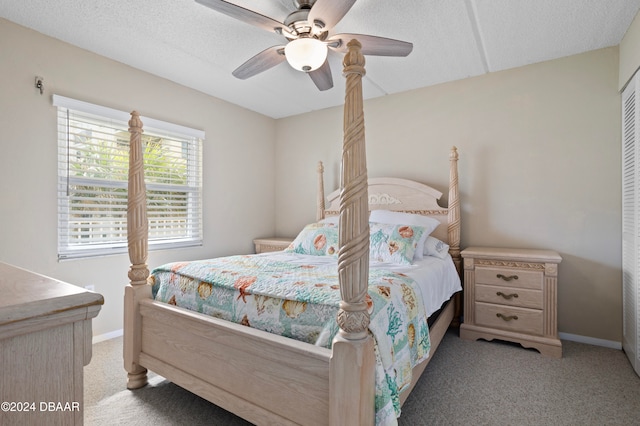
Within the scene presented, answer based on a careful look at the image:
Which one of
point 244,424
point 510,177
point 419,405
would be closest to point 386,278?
point 419,405

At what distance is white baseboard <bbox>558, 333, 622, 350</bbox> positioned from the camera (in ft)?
8.13

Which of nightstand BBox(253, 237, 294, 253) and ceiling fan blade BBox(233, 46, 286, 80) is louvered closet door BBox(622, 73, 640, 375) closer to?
ceiling fan blade BBox(233, 46, 286, 80)

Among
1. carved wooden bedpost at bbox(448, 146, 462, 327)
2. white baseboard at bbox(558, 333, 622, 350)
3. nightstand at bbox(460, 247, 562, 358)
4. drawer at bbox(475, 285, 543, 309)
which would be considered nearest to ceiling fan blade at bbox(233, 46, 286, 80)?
carved wooden bedpost at bbox(448, 146, 462, 327)

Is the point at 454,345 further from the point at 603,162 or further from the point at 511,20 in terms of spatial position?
the point at 511,20

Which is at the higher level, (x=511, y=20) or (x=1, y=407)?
(x=511, y=20)

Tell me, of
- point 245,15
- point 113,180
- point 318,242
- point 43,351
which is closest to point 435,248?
Answer: point 318,242

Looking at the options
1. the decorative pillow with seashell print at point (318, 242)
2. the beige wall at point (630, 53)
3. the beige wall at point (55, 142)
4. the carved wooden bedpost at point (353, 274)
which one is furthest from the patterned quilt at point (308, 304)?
the beige wall at point (630, 53)

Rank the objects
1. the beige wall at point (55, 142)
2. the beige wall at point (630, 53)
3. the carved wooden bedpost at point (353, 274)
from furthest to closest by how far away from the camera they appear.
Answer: the beige wall at point (55, 142), the beige wall at point (630, 53), the carved wooden bedpost at point (353, 274)

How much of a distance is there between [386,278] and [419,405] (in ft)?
2.46

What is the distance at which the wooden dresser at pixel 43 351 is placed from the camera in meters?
0.50

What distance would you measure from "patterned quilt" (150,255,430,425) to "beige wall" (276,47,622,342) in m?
1.69

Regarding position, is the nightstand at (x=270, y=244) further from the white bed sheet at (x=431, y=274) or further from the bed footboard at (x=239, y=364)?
the bed footboard at (x=239, y=364)

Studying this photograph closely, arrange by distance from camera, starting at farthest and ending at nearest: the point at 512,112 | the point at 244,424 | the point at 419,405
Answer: the point at 512,112, the point at 419,405, the point at 244,424

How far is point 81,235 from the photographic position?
255 cm
